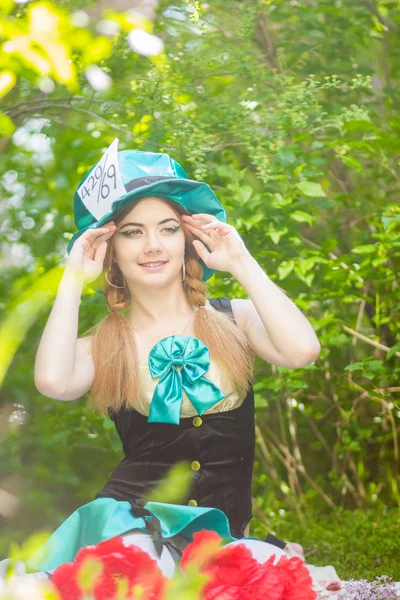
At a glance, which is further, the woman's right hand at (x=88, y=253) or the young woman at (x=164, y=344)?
the woman's right hand at (x=88, y=253)

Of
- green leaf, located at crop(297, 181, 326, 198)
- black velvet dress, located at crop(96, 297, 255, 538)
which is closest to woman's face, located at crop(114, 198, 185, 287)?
black velvet dress, located at crop(96, 297, 255, 538)

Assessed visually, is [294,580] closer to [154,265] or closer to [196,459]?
[196,459]

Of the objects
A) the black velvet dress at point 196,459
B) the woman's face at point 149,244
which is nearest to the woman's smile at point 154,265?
the woman's face at point 149,244

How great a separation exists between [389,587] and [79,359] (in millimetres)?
1229

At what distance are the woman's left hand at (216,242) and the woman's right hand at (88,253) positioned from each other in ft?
0.82

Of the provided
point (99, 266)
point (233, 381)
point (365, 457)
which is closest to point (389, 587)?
point (233, 381)

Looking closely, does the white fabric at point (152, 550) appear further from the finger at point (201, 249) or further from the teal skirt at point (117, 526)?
the finger at point (201, 249)

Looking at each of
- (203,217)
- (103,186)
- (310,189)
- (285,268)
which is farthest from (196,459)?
(310,189)

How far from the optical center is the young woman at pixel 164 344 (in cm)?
207

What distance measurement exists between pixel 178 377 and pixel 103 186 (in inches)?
24.2

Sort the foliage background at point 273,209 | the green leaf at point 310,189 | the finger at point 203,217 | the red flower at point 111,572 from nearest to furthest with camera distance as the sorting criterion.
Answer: the red flower at point 111,572 < the finger at point 203,217 < the green leaf at point 310,189 < the foliage background at point 273,209

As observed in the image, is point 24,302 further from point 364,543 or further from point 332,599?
point 364,543

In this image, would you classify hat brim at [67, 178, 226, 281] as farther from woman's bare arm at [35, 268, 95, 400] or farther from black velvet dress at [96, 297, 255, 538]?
black velvet dress at [96, 297, 255, 538]

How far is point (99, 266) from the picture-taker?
2.22m
